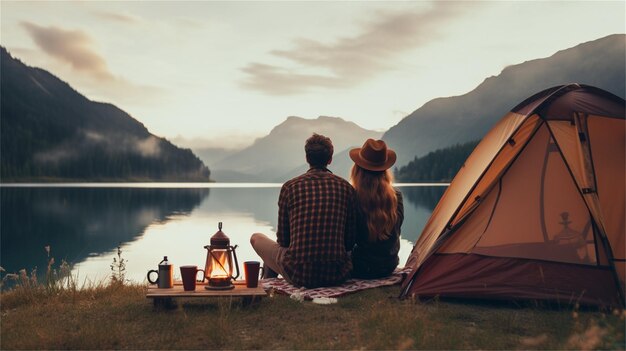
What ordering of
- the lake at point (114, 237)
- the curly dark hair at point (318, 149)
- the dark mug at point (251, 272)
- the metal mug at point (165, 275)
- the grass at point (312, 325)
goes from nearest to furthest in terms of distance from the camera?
the grass at point (312, 325) → the metal mug at point (165, 275) → the dark mug at point (251, 272) → the curly dark hair at point (318, 149) → the lake at point (114, 237)

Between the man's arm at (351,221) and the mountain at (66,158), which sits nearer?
the man's arm at (351,221)

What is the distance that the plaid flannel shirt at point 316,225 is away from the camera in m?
7.24

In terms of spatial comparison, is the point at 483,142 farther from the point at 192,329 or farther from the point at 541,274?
the point at 192,329

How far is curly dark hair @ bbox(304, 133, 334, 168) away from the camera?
727 cm

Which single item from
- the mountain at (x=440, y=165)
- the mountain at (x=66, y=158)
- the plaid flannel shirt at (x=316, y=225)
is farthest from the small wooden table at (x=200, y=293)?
the mountain at (x=66, y=158)

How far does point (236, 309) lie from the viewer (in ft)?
22.1

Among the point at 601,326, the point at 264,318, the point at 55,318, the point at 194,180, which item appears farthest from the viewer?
the point at 194,180

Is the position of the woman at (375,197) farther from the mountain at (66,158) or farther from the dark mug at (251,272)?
the mountain at (66,158)

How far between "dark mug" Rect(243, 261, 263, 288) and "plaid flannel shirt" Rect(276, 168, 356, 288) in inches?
24.6

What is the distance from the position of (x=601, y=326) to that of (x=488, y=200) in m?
2.30

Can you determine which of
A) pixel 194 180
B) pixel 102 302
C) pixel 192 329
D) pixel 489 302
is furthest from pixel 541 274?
pixel 194 180

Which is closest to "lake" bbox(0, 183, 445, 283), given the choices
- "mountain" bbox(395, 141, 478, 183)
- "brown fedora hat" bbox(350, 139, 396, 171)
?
"brown fedora hat" bbox(350, 139, 396, 171)

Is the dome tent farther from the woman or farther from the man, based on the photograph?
the man

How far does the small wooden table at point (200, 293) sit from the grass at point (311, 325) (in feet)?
0.46
